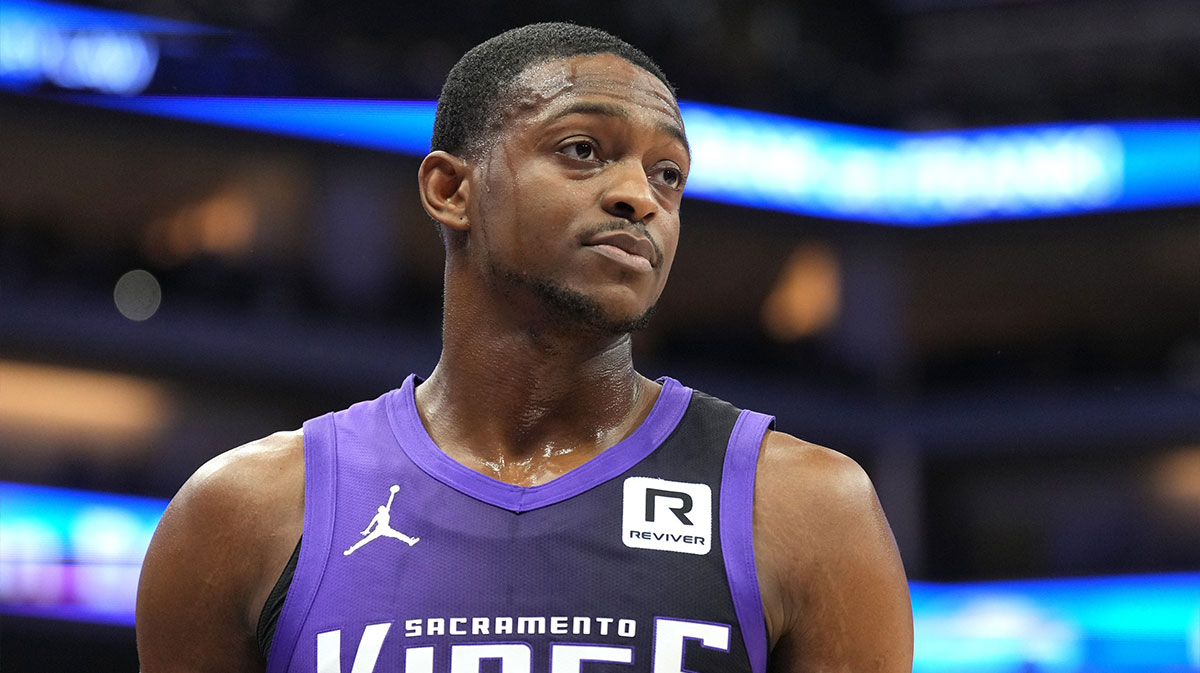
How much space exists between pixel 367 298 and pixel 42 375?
3.51 m

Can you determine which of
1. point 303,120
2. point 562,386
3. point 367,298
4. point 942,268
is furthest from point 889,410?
point 562,386

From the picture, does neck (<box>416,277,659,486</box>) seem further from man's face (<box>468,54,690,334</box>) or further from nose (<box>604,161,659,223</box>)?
nose (<box>604,161,659,223</box>)

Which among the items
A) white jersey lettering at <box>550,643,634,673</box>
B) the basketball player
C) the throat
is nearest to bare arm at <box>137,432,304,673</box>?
the basketball player

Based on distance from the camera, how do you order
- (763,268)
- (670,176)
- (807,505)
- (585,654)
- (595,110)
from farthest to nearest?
1. (763,268)
2. (670,176)
3. (595,110)
4. (807,505)
5. (585,654)

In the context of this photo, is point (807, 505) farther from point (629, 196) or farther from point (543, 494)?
point (629, 196)

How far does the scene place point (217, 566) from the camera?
2.21 m

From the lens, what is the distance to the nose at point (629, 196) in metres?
2.24

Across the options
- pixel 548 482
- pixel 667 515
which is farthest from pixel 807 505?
pixel 548 482

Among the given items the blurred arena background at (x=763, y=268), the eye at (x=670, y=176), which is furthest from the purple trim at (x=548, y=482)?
the blurred arena background at (x=763, y=268)

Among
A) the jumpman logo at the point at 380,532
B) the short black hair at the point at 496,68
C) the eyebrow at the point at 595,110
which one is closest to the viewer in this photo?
the jumpman logo at the point at 380,532

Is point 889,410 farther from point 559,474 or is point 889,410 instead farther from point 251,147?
point 559,474

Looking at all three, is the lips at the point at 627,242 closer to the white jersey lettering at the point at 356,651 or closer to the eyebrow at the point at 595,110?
the eyebrow at the point at 595,110

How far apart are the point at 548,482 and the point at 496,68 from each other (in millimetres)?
721

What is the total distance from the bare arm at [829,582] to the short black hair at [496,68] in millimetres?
762
